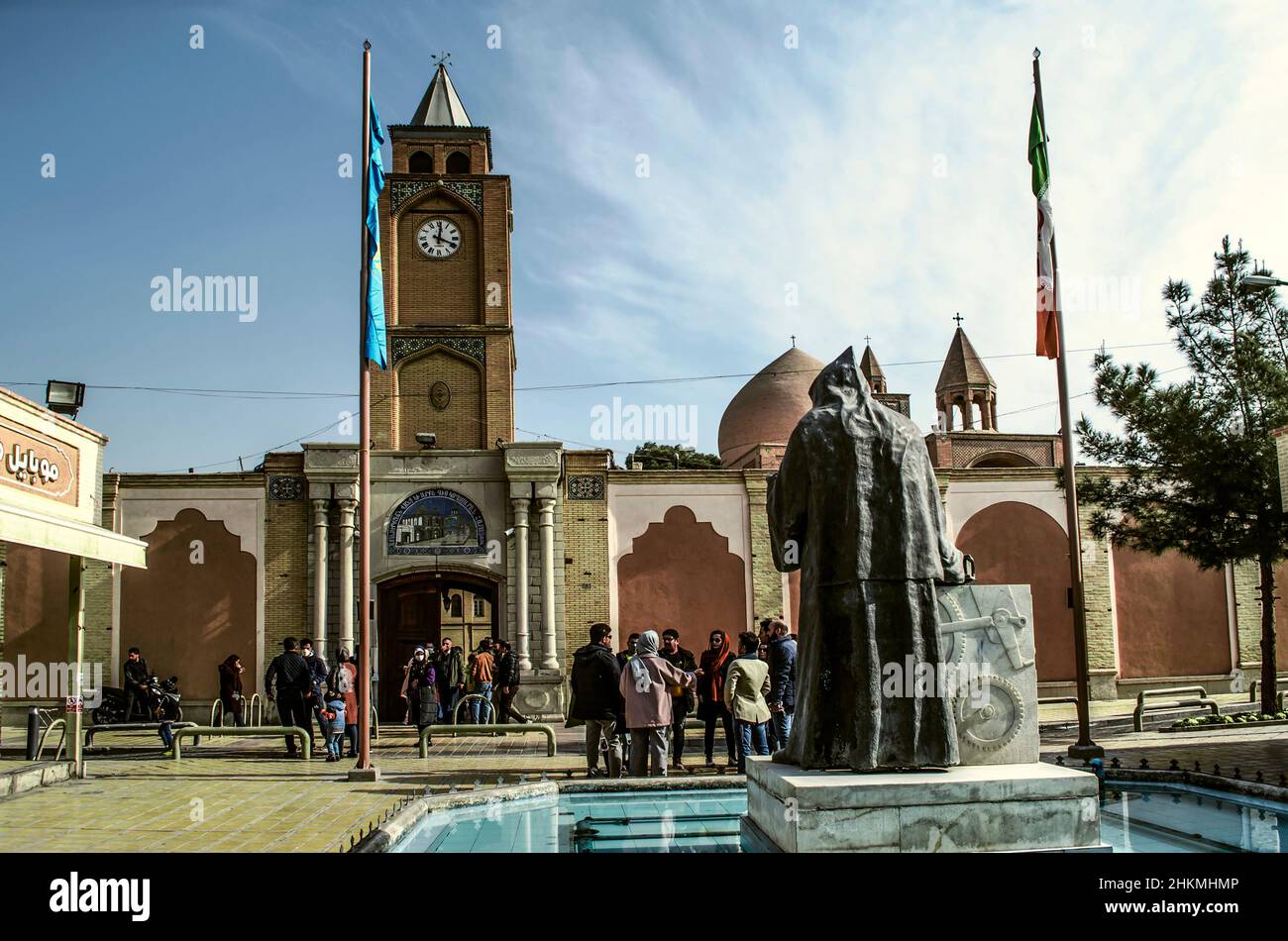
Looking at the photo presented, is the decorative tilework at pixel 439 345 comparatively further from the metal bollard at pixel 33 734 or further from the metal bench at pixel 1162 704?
the metal bench at pixel 1162 704

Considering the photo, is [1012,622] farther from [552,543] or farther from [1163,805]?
[552,543]

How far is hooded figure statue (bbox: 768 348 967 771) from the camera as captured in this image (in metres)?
6.04

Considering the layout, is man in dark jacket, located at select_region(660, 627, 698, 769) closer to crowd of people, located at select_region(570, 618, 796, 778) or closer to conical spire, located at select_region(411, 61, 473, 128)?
crowd of people, located at select_region(570, 618, 796, 778)

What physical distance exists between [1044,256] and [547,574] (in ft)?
38.5

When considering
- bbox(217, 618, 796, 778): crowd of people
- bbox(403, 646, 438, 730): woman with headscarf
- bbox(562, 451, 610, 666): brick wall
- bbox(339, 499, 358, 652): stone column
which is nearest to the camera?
bbox(217, 618, 796, 778): crowd of people

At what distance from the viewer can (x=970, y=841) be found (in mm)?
5645

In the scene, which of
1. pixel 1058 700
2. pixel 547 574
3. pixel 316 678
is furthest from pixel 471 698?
pixel 1058 700

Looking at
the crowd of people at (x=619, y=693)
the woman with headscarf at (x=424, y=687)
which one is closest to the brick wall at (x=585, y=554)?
the crowd of people at (x=619, y=693)

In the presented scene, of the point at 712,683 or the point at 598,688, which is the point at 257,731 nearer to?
the point at 598,688

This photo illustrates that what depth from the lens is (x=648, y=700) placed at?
36.1 ft

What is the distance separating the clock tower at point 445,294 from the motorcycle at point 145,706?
643 centimetres

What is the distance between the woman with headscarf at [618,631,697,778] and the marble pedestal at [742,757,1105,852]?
5.04 metres

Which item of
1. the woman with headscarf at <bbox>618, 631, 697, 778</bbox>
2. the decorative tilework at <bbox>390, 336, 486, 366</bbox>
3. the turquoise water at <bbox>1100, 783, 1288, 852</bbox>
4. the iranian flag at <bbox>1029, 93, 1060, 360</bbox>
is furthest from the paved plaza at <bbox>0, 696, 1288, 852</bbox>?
the decorative tilework at <bbox>390, 336, 486, 366</bbox>
